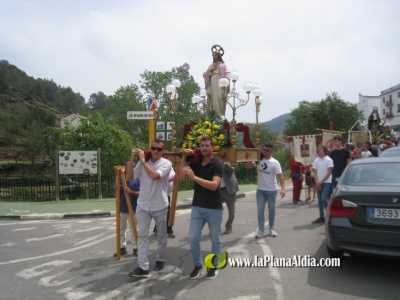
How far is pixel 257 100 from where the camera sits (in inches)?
319

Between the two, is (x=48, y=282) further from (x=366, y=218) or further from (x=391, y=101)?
(x=391, y=101)

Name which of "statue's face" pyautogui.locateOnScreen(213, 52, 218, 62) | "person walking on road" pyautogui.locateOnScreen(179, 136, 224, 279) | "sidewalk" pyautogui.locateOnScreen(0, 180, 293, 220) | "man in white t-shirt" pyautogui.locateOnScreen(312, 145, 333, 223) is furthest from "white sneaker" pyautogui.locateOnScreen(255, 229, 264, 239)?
"sidewalk" pyautogui.locateOnScreen(0, 180, 293, 220)

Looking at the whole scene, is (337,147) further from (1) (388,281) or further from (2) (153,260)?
(2) (153,260)

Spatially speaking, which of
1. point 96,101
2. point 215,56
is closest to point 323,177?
point 215,56

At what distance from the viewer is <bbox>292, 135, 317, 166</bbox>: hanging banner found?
49.2ft

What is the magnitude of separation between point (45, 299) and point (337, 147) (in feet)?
23.5

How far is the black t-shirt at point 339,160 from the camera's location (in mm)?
8742

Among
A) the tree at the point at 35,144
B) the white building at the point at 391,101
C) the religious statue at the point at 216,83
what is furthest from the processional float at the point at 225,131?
the white building at the point at 391,101

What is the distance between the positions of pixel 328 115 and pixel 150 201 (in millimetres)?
Result: 44731

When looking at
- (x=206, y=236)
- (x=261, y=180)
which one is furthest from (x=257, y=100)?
(x=206, y=236)

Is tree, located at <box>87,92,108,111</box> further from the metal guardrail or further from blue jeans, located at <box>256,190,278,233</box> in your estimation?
blue jeans, located at <box>256,190,278,233</box>

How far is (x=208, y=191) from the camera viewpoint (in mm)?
4871

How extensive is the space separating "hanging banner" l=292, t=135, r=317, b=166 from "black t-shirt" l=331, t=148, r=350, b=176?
5822 mm

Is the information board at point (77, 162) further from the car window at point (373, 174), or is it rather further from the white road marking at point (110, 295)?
the car window at point (373, 174)
